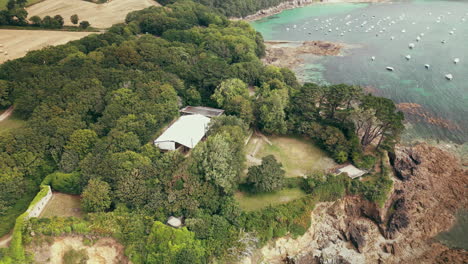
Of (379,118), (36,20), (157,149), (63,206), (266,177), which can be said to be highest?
(36,20)

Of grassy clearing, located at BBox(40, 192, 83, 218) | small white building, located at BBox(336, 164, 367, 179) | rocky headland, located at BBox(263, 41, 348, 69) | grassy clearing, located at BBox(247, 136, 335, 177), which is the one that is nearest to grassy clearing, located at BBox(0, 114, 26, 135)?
grassy clearing, located at BBox(40, 192, 83, 218)

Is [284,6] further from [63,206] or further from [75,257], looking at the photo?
[75,257]

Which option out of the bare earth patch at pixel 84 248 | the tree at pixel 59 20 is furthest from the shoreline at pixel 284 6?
the bare earth patch at pixel 84 248

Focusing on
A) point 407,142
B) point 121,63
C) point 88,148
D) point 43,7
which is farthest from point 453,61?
point 43,7

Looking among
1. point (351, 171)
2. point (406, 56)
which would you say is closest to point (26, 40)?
point (351, 171)

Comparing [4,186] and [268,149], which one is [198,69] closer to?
[268,149]
